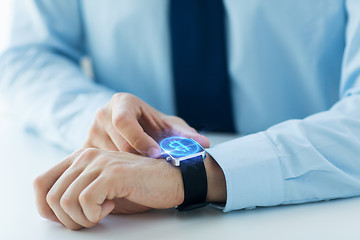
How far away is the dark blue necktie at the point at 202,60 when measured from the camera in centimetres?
107

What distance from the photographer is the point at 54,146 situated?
1.05m

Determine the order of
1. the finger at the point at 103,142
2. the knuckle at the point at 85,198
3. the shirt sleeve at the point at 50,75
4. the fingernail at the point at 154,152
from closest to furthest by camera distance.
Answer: the knuckle at the point at 85,198 < the fingernail at the point at 154,152 < the finger at the point at 103,142 < the shirt sleeve at the point at 50,75

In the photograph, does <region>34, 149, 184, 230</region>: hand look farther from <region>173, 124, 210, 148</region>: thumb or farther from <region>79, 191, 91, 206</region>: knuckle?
<region>173, 124, 210, 148</region>: thumb

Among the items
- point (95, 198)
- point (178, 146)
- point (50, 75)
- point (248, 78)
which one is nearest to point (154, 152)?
point (178, 146)

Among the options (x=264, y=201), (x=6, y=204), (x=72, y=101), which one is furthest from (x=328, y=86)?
(x=6, y=204)

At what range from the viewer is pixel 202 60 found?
3.57 feet

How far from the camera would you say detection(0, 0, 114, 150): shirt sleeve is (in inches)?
41.0

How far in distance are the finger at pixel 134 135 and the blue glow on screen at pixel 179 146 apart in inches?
0.8

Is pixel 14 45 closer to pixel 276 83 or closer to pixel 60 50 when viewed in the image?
pixel 60 50

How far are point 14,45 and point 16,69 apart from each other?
0.09 m

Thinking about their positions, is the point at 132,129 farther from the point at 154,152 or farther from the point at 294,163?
the point at 294,163

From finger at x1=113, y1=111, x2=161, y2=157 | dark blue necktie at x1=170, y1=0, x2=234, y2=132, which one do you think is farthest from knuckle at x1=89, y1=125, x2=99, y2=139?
dark blue necktie at x1=170, y1=0, x2=234, y2=132

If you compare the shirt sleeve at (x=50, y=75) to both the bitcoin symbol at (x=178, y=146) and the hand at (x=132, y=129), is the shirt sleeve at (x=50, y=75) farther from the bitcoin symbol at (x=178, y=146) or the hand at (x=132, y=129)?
the bitcoin symbol at (x=178, y=146)

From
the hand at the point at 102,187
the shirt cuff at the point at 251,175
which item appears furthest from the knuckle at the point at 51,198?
the shirt cuff at the point at 251,175
